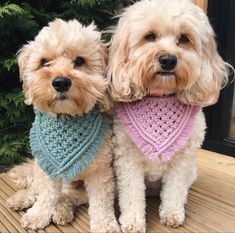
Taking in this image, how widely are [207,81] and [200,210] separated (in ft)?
2.03

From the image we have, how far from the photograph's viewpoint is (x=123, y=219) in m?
1.68

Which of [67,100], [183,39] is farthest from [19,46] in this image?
[183,39]

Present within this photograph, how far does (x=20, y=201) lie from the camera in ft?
6.29

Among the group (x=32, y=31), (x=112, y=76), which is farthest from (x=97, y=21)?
(x=112, y=76)

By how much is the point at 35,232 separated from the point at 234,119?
67.9 inches

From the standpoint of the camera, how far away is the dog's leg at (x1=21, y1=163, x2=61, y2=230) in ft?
5.64

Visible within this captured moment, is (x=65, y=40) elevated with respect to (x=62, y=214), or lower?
elevated

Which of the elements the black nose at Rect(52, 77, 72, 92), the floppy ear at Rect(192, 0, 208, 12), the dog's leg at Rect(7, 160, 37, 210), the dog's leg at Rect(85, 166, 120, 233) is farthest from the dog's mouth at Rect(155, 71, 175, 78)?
the floppy ear at Rect(192, 0, 208, 12)

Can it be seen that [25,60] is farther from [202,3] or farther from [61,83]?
[202,3]

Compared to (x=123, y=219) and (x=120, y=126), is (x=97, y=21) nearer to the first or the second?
(x=120, y=126)

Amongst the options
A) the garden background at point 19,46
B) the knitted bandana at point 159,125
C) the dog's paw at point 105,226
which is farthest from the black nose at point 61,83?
the garden background at point 19,46

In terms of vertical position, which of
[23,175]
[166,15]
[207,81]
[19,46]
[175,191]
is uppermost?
[166,15]

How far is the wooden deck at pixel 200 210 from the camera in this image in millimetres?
1738

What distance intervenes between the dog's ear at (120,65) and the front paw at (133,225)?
Result: 481mm
